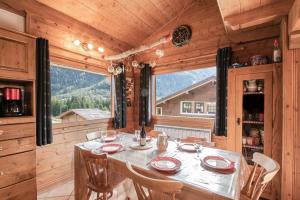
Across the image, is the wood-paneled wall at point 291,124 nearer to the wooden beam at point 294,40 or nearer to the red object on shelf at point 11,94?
the wooden beam at point 294,40

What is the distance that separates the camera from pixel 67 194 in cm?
232

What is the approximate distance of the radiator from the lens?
2.98 m

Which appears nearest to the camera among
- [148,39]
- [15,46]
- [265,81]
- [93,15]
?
[15,46]

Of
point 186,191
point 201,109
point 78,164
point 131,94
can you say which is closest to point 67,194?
point 78,164

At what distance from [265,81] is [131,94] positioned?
2.74 metres

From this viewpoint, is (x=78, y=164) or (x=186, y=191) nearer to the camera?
(x=186, y=191)

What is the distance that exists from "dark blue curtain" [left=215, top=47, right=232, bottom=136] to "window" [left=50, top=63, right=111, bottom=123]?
2.27m

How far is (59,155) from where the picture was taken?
8.66 feet

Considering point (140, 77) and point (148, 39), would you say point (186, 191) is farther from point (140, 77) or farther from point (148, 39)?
point (148, 39)

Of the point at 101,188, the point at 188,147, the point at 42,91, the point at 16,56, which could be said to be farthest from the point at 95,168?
the point at 16,56

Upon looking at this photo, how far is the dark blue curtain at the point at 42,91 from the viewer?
88.2 inches

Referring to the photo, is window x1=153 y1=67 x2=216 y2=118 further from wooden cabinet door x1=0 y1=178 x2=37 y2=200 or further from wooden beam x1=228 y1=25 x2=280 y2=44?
wooden cabinet door x1=0 y1=178 x2=37 y2=200

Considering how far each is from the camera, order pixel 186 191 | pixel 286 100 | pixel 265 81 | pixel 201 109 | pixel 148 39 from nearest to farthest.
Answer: pixel 186 191
pixel 286 100
pixel 265 81
pixel 201 109
pixel 148 39

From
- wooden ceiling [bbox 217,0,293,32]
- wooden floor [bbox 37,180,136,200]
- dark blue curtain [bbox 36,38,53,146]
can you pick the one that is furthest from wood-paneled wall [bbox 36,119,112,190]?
wooden ceiling [bbox 217,0,293,32]
